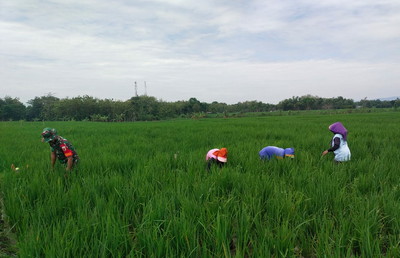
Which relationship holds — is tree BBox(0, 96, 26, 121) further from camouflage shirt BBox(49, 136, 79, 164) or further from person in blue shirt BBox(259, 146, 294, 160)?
person in blue shirt BBox(259, 146, 294, 160)

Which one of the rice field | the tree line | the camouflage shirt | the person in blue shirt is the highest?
the tree line

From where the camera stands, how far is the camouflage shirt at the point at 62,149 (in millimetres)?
2865

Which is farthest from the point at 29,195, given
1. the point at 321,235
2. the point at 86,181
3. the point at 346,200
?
the point at 346,200

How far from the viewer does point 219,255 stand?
1178mm

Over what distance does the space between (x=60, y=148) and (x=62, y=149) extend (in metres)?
0.19

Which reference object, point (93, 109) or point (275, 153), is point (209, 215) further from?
point (93, 109)

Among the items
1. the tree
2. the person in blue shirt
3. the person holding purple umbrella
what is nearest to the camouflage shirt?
the person in blue shirt

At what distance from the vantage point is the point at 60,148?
3.02 metres

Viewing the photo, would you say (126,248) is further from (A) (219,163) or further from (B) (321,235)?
(A) (219,163)

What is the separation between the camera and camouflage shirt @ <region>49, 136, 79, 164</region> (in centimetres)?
287

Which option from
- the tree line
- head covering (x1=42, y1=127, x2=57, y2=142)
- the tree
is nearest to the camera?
head covering (x1=42, y1=127, x2=57, y2=142)

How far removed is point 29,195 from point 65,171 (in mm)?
737

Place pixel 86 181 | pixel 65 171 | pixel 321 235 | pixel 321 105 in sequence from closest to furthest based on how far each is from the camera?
pixel 321 235
pixel 86 181
pixel 65 171
pixel 321 105

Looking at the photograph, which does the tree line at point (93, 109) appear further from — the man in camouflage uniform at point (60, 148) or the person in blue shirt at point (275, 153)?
the person in blue shirt at point (275, 153)
